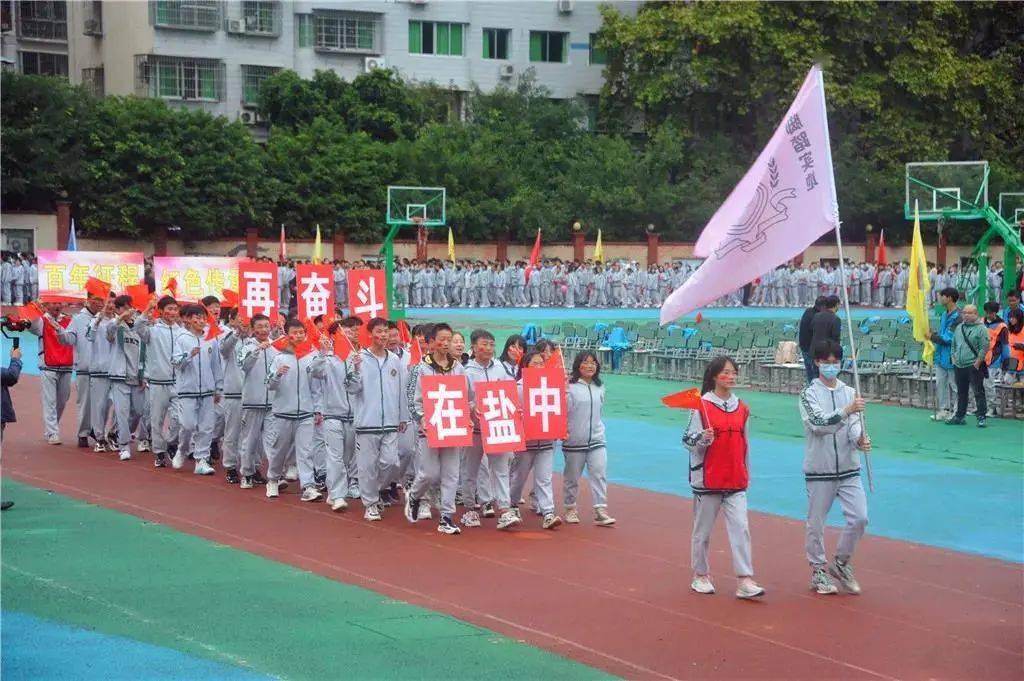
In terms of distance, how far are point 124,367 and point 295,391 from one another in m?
3.25

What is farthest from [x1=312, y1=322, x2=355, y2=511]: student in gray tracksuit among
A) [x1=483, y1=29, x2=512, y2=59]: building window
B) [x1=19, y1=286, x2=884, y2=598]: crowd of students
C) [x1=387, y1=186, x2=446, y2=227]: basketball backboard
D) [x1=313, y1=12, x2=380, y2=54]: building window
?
[x1=483, y1=29, x2=512, y2=59]: building window

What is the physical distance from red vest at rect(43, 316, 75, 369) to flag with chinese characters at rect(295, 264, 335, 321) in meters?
3.58

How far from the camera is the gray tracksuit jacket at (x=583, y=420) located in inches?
496

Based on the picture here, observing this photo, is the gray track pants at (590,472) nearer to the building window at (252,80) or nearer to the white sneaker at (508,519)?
the white sneaker at (508,519)

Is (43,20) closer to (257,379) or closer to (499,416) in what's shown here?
(257,379)

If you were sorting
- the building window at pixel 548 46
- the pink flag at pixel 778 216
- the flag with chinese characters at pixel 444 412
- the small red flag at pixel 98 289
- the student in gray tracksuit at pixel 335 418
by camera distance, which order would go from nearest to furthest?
the pink flag at pixel 778 216 < the flag with chinese characters at pixel 444 412 < the student in gray tracksuit at pixel 335 418 < the small red flag at pixel 98 289 < the building window at pixel 548 46

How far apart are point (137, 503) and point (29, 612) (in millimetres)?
4061

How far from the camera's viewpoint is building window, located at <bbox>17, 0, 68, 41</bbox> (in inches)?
2312

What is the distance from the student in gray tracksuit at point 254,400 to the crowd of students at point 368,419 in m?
0.02

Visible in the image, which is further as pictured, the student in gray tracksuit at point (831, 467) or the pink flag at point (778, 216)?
the pink flag at point (778, 216)

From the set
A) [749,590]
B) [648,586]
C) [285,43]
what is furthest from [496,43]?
[749,590]

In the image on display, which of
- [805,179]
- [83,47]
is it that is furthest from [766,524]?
[83,47]

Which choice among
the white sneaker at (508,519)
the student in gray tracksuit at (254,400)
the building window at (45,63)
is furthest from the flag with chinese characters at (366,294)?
the building window at (45,63)

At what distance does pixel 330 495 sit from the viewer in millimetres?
13219
